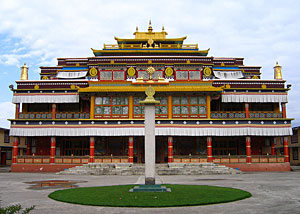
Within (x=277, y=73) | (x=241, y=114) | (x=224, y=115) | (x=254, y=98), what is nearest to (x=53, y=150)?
(x=224, y=115)

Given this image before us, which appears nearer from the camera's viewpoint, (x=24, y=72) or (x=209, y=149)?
(x=209, y=149)

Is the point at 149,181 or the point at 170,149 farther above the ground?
the point at 170,149

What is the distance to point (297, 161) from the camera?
52.4 m

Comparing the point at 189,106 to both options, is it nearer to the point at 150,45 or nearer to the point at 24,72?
the point at 150,45

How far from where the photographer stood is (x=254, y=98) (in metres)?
41.1

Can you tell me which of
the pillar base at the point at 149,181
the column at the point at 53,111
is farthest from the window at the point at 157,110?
the pillar base at the point at 149,181

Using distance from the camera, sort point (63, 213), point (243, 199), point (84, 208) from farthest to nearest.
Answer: point (243, 199) → point (84, 208) → point (63, 213)

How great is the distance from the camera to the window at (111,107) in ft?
131

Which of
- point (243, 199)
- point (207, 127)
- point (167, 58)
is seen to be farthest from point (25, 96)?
point (243, 199)

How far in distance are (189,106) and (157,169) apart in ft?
31.6

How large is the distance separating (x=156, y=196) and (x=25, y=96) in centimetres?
3113

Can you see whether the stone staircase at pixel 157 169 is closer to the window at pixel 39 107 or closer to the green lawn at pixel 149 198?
the window at pixel 39 107

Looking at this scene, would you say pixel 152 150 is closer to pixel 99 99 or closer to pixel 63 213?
pixel 63 213

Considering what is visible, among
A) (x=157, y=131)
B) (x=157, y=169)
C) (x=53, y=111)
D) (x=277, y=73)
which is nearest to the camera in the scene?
(x=157, y=169)
